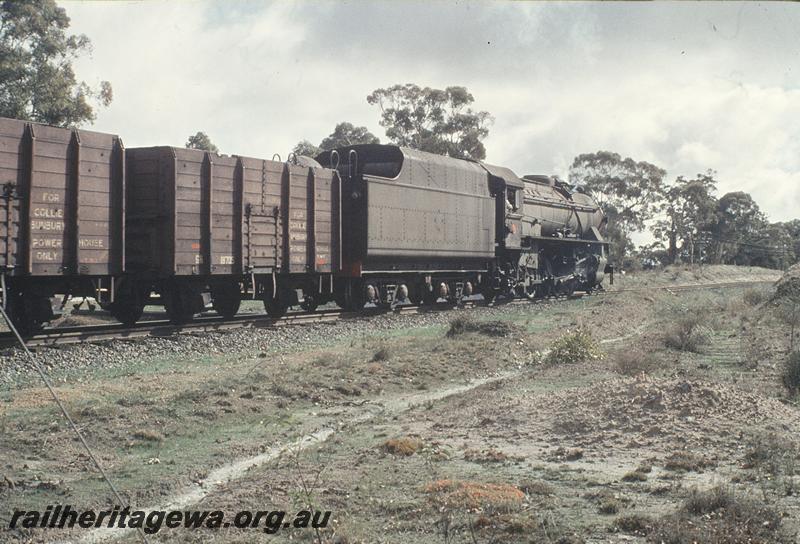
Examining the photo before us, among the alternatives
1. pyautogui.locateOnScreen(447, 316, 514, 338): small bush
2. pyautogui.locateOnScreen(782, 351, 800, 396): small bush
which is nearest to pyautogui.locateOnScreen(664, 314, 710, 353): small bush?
pyautogui.locateOnScreen(447, 316, 514, 338): small bush

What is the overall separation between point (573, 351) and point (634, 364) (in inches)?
79.7

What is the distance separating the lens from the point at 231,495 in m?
6.99

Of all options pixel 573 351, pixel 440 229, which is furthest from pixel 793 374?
pixel 440 229

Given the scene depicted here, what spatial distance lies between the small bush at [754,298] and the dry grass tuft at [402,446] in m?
22.3

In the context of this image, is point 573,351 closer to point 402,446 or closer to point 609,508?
point 402,446

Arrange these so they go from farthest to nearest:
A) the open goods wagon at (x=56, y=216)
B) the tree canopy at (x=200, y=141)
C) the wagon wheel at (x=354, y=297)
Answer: the tree canopy at (x=200, y=141) < the wagon wheel at (x=354, y=297) < the open goods wagon at (x=56, y=216)

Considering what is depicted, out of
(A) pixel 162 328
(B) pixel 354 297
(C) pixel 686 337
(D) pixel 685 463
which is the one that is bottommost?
(D) pixel 685 463

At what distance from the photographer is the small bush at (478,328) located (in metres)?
18.9

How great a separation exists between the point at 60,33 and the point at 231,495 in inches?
1206

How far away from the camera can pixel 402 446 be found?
8.55 m

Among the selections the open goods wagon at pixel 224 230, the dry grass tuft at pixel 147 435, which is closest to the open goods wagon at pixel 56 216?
the open goods wagon at pixel 224 230

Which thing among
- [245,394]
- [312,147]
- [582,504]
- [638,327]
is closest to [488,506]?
[582,504]

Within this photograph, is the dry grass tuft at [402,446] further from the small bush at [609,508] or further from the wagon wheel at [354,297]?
the wagon wheel at [354,297]

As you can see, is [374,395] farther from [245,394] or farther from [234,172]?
[234,172]
